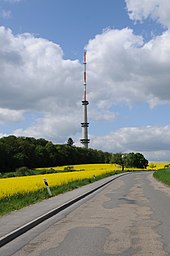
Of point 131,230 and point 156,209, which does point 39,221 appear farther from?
point 156,209

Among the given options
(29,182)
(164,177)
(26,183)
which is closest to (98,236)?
(26,183)

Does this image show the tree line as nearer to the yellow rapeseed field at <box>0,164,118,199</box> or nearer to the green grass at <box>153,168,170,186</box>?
the green grass at <box>153,168,170,186</box>

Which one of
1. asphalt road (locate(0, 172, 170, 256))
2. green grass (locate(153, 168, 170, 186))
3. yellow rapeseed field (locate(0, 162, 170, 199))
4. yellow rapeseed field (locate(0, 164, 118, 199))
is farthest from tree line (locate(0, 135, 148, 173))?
asphalt road (locate(0, 172, 170, 256))

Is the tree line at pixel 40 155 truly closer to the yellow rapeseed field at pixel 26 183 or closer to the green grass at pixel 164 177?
the green grass at pixel 164 177

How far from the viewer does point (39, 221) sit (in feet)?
42.1

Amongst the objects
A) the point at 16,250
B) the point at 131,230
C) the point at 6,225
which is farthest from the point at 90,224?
the point at 16,250

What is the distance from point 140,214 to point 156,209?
166 cm

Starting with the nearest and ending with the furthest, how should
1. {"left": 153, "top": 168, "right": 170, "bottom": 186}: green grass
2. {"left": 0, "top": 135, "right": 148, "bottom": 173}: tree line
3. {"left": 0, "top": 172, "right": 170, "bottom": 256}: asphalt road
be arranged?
{"left": 0, "top": 172, "right": 170, "bottom": 256}: asphalt road
{"left": 153, "top": 168, "right": 170, "bottom": 186}: green grass
{"left": 0, "top": 135, "right": 148, "bottom": 173}: tree line

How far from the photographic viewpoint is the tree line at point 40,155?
95.3 metres

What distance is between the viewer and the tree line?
95256mm

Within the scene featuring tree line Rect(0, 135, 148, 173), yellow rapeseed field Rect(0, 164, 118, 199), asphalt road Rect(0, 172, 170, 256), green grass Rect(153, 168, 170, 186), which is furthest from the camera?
tree line Rect(0, 135, 148, 173)

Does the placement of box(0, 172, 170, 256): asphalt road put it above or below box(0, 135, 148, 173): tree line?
below

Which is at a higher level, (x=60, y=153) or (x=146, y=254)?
(x=60, y=153)

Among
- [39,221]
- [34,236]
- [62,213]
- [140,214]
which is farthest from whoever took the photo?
[62,213]
